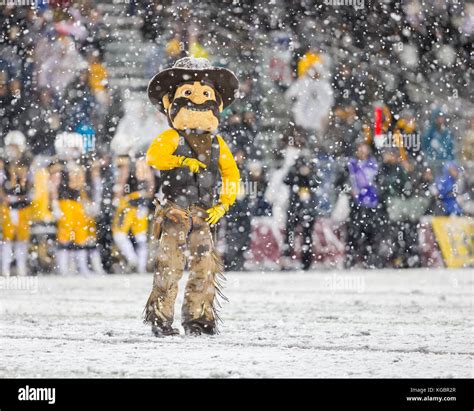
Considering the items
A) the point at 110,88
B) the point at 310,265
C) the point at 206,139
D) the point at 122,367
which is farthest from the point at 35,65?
the point at 122,367

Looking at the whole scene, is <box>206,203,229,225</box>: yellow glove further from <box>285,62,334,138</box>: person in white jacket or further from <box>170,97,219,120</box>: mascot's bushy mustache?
<box>285,62,334,138</box>: person in white jacket

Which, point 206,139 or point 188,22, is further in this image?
point 188,22

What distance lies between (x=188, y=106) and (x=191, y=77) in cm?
23

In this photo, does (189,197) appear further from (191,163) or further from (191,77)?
(191,77)

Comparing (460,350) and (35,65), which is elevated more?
(35,65)

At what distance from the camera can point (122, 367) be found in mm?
5234

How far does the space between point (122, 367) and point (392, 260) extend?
9.72 m

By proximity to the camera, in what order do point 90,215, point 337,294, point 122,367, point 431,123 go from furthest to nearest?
point 431,123
point 90,215
point 337,294
point 122,367

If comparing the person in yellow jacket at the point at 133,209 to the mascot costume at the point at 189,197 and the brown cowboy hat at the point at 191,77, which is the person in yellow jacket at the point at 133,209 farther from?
the mascot costume at the point at 189,197

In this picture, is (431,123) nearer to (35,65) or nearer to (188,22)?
(188,22)

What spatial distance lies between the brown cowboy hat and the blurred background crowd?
23.0 ft

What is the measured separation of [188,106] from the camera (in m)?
6.50

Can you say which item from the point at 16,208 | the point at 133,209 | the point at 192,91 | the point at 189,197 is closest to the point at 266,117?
the point at 133,209

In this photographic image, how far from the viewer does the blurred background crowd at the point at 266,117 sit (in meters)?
13.8
